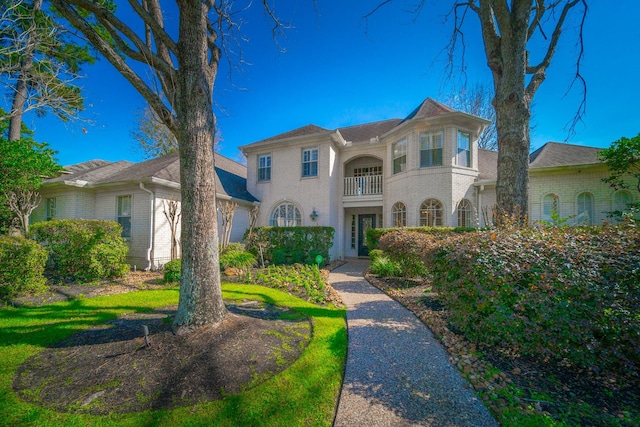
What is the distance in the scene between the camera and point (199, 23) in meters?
3.83

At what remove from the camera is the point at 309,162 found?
13492 millimetres

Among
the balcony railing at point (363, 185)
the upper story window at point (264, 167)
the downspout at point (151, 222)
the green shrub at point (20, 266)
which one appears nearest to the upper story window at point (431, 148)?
the balcony railing at point (363, 185)

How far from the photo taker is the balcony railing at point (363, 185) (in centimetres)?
1380

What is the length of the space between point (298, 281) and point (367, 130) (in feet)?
39.1

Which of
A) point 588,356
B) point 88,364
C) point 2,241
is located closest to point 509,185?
point 588,356

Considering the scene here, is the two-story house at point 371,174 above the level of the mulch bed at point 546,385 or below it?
above

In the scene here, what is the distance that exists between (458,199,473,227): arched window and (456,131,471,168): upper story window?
71.0 inches

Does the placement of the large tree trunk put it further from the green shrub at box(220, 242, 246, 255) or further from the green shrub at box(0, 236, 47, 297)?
the green shrub at box(220, 242, 246, 255)

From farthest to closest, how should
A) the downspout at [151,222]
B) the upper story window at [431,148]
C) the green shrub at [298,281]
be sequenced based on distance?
the upper story window at [431,148] → the downspout at [151,222] → the green shrub at [298,281]

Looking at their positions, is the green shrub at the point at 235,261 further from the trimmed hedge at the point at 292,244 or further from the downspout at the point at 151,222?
the downspout at the point at 151,222

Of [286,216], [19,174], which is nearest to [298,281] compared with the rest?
[286,216]

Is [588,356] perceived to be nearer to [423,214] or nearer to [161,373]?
[161,373]

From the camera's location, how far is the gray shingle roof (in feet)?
34.4

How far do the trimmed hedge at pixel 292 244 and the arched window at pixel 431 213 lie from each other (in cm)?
434
